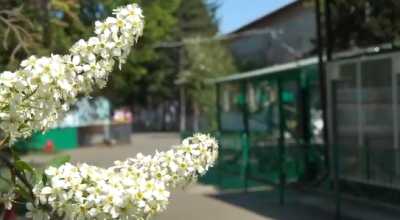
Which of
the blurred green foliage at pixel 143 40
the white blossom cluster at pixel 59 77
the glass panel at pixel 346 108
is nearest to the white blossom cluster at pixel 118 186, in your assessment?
the white blossom cluster at pixel 59 77

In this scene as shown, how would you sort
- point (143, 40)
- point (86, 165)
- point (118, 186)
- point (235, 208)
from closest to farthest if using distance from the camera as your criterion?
point (118, 186) → point (86, 165) → point (235, 208) → point (143, 40)

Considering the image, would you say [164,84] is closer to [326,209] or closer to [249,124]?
[249,124]

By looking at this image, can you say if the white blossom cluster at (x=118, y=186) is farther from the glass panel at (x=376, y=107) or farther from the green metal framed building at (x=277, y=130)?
the green metal framed building at (x=277, y=130)

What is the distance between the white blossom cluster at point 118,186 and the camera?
2.63 meters

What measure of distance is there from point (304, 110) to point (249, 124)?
128 inches

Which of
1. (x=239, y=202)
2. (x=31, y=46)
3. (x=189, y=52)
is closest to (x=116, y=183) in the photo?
(x=31, y=46)

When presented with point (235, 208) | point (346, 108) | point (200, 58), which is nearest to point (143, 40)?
point (346, 108)

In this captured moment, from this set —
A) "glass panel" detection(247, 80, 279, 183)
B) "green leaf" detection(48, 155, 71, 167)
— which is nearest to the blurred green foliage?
"green leaf" detection(48, 155, 71, 167)

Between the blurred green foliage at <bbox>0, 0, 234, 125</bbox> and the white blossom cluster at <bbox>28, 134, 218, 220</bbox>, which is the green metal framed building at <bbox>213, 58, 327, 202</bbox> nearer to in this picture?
the blurred green foliage at <bbox>0, 0, 234, 125</bbox>

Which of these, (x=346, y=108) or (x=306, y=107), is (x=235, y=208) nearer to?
(x=346, y=108)

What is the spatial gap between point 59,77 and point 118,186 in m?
0.45

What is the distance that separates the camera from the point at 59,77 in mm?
2783

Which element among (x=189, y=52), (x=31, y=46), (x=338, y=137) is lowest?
(x=338, y=137)

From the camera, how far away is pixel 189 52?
5975cm
